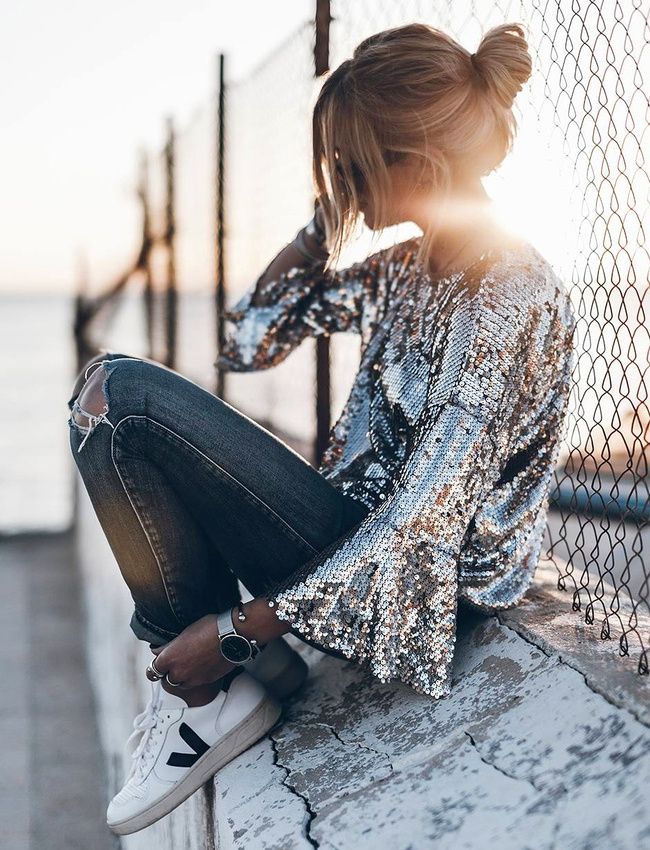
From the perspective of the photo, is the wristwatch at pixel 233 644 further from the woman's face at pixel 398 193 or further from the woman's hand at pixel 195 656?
the woman's face at pixel 398 193

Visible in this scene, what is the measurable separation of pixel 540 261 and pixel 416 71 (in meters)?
0.35

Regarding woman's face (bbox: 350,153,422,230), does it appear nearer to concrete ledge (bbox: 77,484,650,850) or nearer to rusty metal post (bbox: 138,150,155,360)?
concrete ledge (bbox: 77,484,650,850)

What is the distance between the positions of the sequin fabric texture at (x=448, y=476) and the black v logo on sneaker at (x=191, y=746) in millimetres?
297

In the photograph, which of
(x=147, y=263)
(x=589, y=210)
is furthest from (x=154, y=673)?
(x=147, y=263)

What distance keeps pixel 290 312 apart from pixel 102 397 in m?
0.66

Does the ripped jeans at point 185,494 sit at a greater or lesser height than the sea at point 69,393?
greater

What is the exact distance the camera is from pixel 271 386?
3.37 metres

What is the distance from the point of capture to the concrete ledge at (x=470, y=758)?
3.75 ft

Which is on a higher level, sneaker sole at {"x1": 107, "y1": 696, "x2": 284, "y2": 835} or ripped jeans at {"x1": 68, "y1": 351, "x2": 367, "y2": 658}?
ripped jeans at {"x1": 68, "y1": 351, "x2": 367, "y2": 658}

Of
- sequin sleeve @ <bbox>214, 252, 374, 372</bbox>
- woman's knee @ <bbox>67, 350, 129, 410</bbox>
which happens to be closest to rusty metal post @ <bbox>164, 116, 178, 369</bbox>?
sequin sleeve @ <bbox>214, 252, 374, 372</bbox>

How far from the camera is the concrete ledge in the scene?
3.75 ft

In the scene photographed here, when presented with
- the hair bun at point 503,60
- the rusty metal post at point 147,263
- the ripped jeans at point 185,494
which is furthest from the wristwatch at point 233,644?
the rusty metal post at point 147,263

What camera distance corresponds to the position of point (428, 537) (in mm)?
1469

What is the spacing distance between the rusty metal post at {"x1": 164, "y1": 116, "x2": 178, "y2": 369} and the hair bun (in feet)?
11.1
